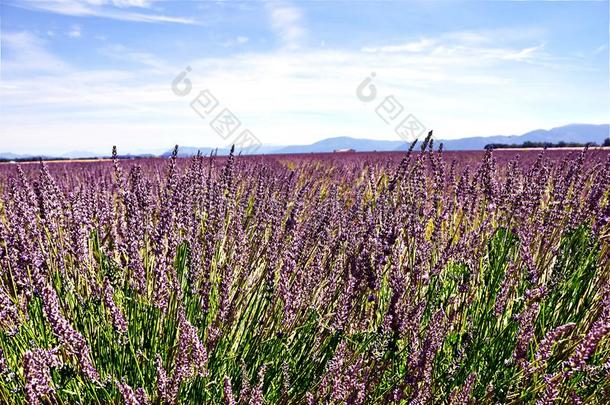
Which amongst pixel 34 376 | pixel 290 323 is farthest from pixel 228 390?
pixel 290 323

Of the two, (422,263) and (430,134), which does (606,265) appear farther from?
(430,134)

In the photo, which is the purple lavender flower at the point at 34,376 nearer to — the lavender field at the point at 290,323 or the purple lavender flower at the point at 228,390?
the lavender field at the point at 290,323

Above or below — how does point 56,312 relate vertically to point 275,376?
above

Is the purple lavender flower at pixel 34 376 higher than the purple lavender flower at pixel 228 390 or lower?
higher

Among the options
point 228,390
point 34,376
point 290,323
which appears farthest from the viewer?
point 290,323

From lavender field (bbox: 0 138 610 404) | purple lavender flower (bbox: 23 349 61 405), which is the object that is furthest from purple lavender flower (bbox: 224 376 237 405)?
purple lavender flower (bbox: 23 349 61 405)

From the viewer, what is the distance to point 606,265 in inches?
93.6

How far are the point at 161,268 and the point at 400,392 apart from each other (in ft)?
3.21

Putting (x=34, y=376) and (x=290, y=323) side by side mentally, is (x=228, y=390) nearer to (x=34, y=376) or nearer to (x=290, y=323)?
(x=34, y=376)

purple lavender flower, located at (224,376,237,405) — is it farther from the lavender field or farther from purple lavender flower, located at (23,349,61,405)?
purple lavender flower, located at (23,349,61,405)

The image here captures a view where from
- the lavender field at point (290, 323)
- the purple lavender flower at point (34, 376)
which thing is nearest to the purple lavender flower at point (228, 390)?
the lavender field at point (290, 323)

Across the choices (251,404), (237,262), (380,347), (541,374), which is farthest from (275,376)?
(541,374)

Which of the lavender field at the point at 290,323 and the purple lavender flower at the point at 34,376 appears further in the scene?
the lavender field at the point at 290,323

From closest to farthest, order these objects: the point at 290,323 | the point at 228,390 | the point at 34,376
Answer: the point at 34,376, the point at 228,390, the point at 290,323
